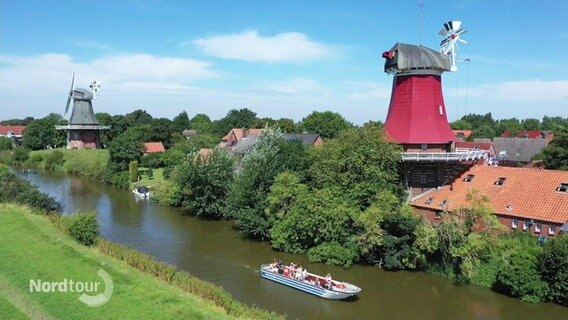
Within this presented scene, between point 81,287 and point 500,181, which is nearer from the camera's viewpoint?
point 81,287

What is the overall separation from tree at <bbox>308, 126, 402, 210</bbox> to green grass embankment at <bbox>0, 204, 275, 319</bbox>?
10.9 meters

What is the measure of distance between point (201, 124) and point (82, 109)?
38808 millimetres

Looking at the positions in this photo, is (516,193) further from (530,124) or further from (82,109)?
(530,124)

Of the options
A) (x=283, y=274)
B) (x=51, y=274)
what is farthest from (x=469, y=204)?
(x=51, y=274)

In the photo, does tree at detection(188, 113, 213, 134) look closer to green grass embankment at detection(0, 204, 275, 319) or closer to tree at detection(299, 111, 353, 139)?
tree at detection(299, 111, 353, 139)

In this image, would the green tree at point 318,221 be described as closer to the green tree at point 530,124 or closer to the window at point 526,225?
the window at point 526,225

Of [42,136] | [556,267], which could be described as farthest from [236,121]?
[556,267]

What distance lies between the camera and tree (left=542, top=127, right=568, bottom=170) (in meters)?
34.0

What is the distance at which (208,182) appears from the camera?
118 ft

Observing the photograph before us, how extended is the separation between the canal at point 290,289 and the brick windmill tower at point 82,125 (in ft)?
140

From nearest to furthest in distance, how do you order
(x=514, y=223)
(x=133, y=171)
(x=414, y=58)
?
(x=514, y=223) < (x=414, y=58) < (x=133, y=171)

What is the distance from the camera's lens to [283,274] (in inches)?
886

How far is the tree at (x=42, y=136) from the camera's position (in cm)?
8175

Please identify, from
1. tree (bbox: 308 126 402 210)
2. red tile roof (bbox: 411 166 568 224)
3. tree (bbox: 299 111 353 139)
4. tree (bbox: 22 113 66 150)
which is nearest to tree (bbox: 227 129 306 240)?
tree (bbox: 308 126 402 210)
